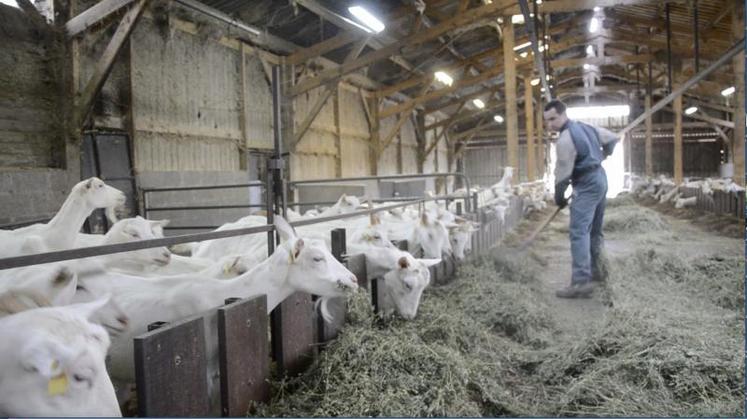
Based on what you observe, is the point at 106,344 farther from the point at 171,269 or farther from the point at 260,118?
the point at 260,118

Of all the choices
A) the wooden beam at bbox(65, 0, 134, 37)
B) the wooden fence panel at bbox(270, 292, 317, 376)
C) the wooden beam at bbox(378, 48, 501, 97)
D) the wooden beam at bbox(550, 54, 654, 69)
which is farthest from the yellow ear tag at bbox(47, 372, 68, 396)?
the wooden beam at bbox(550, 54, 654, 69)

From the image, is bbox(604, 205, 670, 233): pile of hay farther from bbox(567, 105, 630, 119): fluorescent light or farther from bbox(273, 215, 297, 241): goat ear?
bbox(567, 105, 630, 119): fluorescent light

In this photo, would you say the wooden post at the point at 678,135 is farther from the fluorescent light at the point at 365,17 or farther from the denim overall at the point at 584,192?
the denim overall at the point at 584,192

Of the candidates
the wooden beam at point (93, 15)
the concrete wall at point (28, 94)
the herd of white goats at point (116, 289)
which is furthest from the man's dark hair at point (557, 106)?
the concrete wall at point (28, 94)

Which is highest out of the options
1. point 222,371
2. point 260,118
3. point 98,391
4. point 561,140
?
point 260,118

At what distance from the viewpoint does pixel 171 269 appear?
3.93m

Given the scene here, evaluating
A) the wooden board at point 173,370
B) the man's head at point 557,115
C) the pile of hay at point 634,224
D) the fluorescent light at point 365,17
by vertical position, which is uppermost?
Result: the fluorescent light at point 365,17

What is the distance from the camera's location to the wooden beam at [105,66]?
7371 mm

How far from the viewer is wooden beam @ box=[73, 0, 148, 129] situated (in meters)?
7.37

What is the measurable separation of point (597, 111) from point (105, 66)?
31911 mm

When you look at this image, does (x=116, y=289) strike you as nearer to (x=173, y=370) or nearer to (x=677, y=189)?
(x=173, y=370)

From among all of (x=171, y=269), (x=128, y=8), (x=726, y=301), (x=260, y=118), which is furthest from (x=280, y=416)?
(x=260, y=118)

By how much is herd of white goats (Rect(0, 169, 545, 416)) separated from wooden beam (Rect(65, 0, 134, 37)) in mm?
3594

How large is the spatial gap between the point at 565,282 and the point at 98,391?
5.99m
